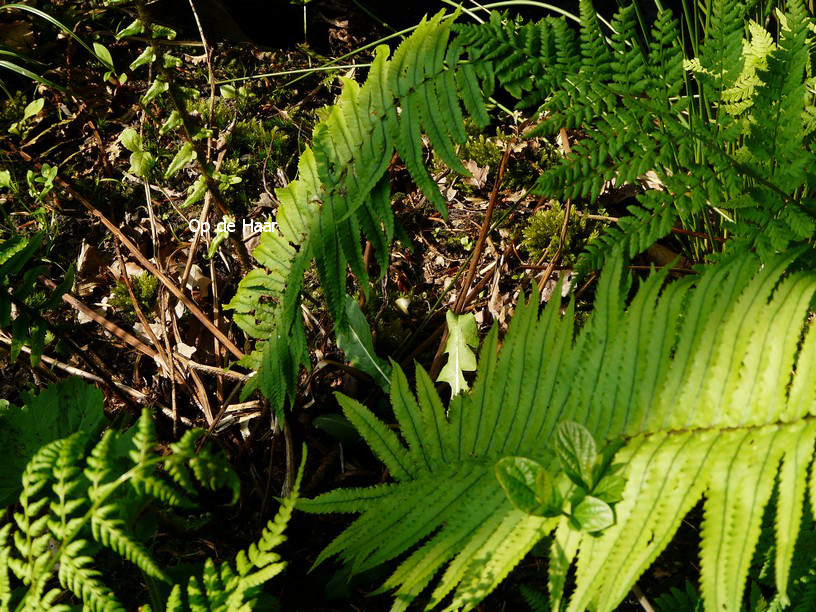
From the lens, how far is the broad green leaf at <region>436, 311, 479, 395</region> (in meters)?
2.04

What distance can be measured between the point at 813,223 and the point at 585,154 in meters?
0.59

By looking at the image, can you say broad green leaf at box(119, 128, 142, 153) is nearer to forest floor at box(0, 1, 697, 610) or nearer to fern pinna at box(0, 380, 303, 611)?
forest floor at box(0, 1, 697, 610)

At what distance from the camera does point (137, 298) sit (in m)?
2.53

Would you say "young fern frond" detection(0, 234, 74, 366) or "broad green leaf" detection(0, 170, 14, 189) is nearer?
"young fern frond" detection(0, 234, 74, 366)

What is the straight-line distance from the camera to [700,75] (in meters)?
1.75

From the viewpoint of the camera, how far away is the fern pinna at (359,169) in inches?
70.3

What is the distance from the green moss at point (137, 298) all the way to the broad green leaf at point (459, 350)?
4.04 ft

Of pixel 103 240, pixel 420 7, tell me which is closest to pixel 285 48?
pixel 420 7

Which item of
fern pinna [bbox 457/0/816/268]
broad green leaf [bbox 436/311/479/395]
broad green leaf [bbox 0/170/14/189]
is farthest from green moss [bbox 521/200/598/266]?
broad green leaf [bbox 0/170/14/189]

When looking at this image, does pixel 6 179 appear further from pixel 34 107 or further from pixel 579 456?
pixel 579 456

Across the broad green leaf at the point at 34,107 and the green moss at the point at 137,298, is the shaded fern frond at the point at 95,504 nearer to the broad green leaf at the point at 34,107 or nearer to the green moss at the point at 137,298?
the green moss at the point at 137,298

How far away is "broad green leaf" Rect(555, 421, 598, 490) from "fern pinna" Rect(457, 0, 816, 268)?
0.54 meters

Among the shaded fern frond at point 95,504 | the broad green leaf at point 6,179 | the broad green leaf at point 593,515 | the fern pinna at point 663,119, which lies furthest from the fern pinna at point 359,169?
the broad green leaf at point 6,179

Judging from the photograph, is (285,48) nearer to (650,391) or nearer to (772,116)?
(772,116)
